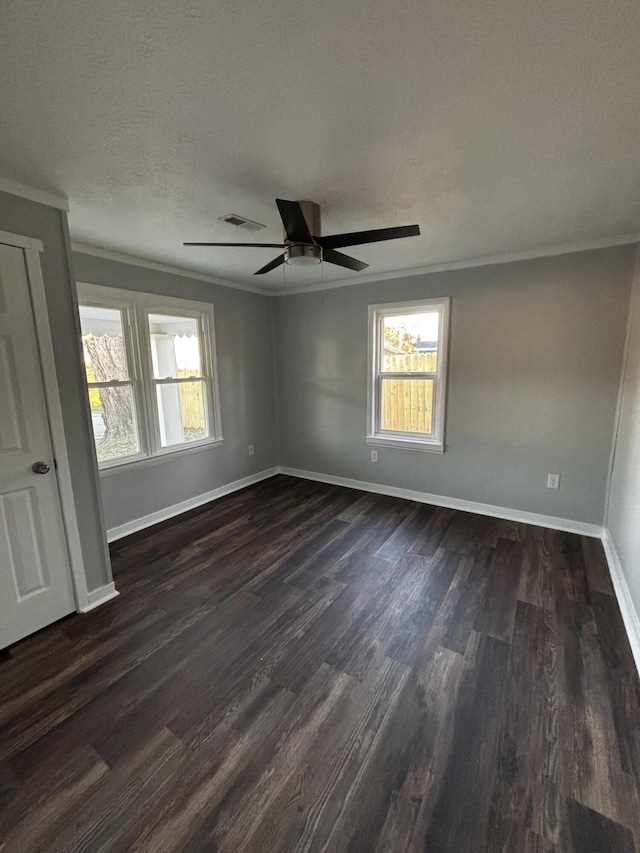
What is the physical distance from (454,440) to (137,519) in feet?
10.5

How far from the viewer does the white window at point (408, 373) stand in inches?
142

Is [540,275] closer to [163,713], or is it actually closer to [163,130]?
[163,130]

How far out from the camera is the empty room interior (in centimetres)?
115

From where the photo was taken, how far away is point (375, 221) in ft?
7.83

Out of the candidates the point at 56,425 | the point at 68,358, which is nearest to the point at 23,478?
the point at 56,425

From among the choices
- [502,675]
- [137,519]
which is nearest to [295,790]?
[502,675]

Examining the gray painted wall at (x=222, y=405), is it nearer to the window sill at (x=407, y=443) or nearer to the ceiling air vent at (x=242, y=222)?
the ceiling air vent at (x=242, y=222)

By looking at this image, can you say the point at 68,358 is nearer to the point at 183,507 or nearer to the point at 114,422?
the point at 114,422

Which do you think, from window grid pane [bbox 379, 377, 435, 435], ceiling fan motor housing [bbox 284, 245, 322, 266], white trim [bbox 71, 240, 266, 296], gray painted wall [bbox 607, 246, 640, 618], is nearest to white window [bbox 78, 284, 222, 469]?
white trim [bbox 71, 240, 266, 296]

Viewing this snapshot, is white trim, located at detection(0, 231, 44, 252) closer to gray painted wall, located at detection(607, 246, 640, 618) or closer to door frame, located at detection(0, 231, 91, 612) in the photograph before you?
door frame, located at detection(0, 231, 91, 612)

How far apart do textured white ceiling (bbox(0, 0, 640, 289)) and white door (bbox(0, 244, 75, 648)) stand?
67 cm

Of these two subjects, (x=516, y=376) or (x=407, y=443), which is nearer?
(x=516, y=376)

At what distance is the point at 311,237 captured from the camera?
195cm

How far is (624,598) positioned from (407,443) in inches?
83.7
